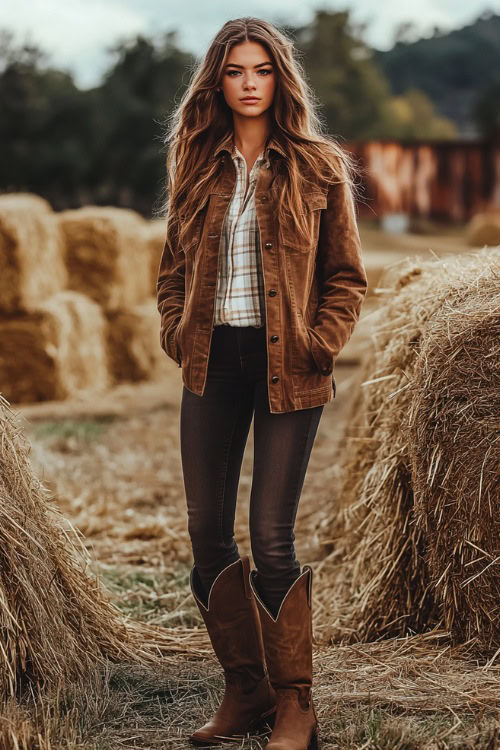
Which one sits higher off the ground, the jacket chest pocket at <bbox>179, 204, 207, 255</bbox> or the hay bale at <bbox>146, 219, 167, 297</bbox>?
the jacket chest pocket at <bbox>179, 204, 207, 255</bbox>

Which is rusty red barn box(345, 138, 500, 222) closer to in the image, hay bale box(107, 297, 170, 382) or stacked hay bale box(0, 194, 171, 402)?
stacked hay bale box(0, 194, 171, 402)

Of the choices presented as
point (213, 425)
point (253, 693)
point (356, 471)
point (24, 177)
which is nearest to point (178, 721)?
point (253, 693)

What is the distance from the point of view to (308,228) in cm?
282

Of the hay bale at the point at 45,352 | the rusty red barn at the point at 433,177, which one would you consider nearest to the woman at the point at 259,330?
the hay bale at the point at 45,352

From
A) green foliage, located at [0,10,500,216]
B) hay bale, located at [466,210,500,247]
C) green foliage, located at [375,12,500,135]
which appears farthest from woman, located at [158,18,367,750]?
green foliage, located at [375,12,500,135]

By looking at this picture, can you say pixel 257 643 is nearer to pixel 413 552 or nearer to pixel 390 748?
pixel 390 748

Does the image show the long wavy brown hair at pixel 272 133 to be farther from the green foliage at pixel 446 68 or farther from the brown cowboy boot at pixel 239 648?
the green foliage at pixel 446 68

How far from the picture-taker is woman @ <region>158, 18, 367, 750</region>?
2766 millimetres

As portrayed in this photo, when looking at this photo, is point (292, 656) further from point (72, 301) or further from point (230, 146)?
point (72, 301)

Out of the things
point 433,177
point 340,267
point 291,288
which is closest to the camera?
point 291,288

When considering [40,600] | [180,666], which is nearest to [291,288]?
[40,600]

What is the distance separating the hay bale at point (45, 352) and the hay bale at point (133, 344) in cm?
70

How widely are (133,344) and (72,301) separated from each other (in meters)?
0.94

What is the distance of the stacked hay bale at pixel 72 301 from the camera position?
29.0 ft
